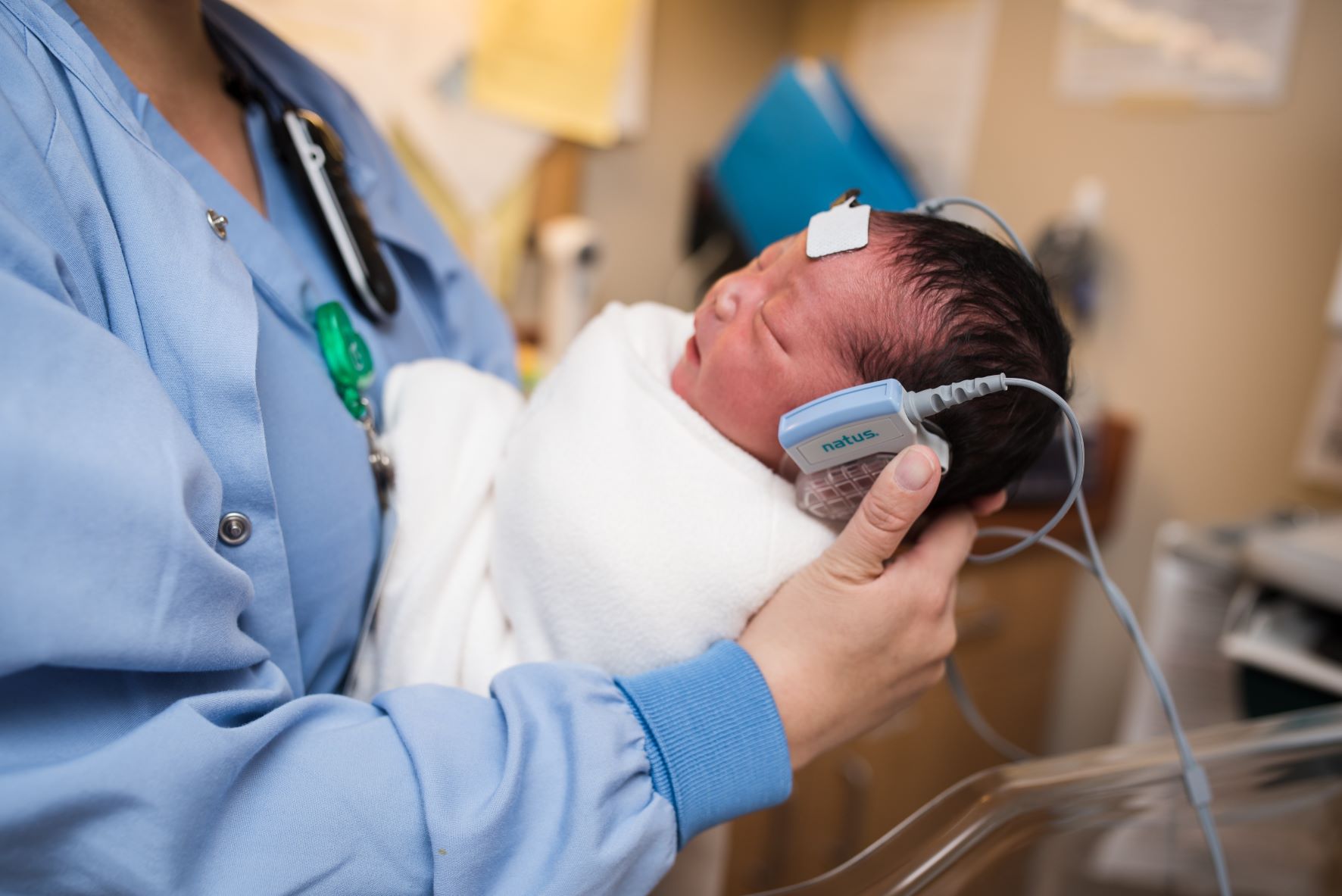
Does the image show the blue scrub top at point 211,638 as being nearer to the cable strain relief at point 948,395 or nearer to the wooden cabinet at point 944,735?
the cable strain relief at point 948,395

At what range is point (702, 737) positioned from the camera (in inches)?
20.6

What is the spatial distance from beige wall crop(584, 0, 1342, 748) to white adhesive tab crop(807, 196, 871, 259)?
1.08 m

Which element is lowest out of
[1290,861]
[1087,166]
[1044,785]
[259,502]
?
[1290,861]

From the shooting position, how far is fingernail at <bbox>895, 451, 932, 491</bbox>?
523 millimetres

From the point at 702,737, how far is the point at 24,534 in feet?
1.21

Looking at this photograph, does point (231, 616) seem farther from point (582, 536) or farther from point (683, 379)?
point (683, 379)

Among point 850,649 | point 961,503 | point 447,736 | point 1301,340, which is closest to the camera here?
point 447,736

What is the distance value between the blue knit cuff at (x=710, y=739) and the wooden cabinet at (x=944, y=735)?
87 cm

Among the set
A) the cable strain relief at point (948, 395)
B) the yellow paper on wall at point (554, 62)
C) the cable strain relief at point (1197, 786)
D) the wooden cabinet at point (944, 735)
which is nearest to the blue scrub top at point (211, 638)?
the cable strain relief at point (948, 395)

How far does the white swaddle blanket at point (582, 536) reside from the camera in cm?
60

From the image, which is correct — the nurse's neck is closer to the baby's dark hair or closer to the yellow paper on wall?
the baby's dark hair

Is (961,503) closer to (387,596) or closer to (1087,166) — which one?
(387,596)

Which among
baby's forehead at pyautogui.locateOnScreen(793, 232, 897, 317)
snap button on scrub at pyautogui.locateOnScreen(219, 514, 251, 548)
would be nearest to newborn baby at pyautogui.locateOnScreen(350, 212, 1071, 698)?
baby's forehead at pyautogui.locateOnScreen(793, 232, 897, 317)

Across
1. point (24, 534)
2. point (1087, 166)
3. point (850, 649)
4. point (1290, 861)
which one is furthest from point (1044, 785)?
point (1087, 166)
